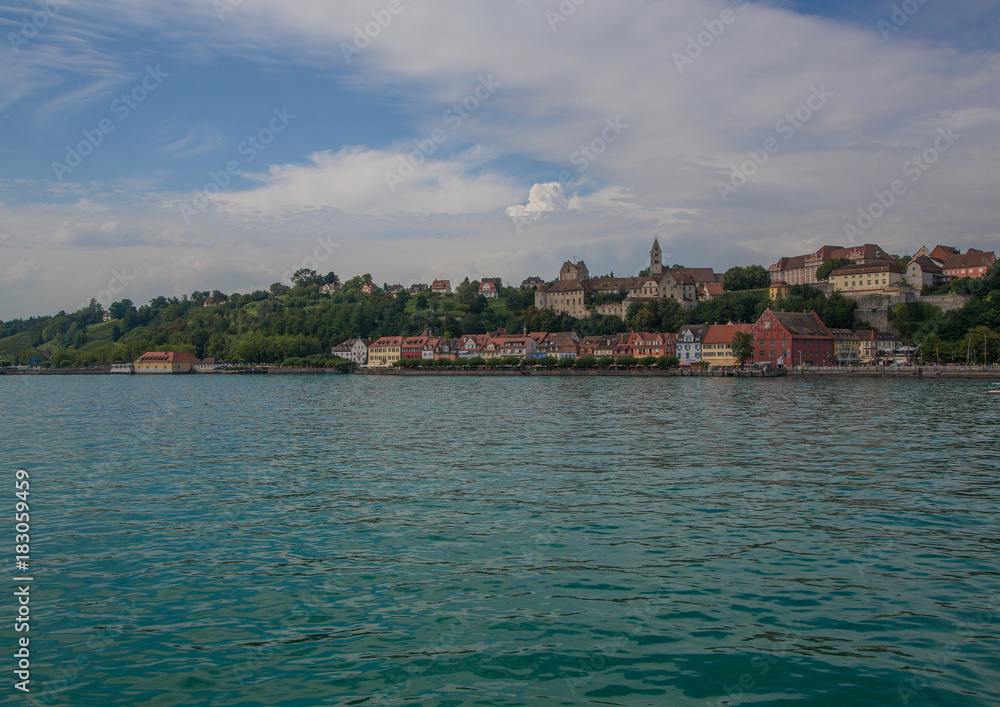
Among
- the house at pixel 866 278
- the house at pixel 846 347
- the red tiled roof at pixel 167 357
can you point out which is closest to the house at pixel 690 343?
the house at pixel 846 347

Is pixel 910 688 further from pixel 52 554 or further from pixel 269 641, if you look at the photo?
pixel 52 554

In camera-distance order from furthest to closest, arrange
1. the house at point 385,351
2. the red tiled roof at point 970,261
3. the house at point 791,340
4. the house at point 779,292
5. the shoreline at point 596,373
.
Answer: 1. the house at point 385,351
2. the house at point 779,292
3. the red tiled roof at point 970,261
4. the house at point 791,340
5. the shoreline at point 596,373

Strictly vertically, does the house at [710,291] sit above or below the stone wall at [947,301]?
above

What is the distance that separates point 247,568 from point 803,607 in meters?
9.21

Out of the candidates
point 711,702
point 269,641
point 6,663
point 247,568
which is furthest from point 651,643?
point 6,663

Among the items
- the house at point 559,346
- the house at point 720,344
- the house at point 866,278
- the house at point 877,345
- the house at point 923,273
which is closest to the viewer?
the house at point 877,345

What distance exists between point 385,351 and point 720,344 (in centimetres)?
7905

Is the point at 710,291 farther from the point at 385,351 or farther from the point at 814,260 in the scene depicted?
the point at 385,351

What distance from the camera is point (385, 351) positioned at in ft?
544

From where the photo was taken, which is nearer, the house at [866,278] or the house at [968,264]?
the house at [968,264]

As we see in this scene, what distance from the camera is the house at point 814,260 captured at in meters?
147

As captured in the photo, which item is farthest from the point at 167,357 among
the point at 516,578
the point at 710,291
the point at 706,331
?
the point at 516,578

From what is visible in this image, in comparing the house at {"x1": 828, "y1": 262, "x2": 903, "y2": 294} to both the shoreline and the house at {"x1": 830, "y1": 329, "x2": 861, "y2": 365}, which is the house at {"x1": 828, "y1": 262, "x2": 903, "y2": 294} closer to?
the house at {"x1": 830, "y1": 329, "x2": 861, "y2": 365}

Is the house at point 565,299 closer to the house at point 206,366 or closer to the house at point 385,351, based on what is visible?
the house at point 385,351
